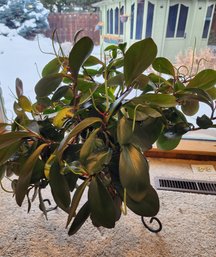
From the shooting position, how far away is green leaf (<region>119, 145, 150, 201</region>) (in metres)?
0.38

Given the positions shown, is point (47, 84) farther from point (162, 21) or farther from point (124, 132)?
point (162, 21)

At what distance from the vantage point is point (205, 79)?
0.50 metres

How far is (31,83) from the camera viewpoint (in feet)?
4.19

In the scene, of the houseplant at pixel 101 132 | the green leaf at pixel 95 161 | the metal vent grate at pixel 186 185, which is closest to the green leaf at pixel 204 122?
the houseplant at pixel 101 132

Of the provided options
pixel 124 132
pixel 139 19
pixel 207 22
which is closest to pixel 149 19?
pixel 139 19

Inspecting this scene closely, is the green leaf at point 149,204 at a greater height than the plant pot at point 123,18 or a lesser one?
lesser

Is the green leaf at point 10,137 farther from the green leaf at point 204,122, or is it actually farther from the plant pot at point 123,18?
the plant pot at point 123,18

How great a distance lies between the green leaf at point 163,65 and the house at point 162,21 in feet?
1.95

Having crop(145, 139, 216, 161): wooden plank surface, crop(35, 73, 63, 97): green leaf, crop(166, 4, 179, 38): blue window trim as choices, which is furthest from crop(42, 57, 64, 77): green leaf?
crop(145, 139, 216, 161): wooden plank surface

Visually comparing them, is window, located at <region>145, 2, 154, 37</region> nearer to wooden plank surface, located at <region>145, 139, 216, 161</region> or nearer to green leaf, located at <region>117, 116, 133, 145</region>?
wooden plank surface, located at <region>145, 139, 216, 161</region>

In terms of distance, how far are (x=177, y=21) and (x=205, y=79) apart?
2.24ft

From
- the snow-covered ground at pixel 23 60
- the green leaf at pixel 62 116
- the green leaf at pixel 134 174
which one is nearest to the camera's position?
the green leaf at pixel 134 174

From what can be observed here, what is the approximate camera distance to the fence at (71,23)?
110cm

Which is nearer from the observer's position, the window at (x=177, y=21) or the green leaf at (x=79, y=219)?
the green leaf at (x=79, y=219)
